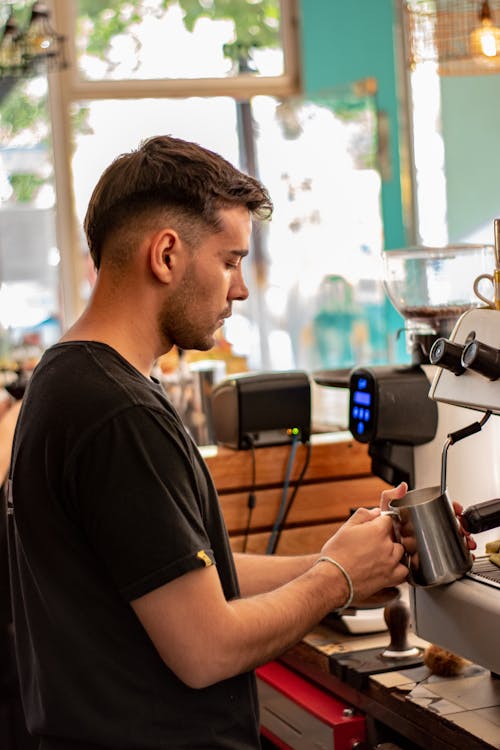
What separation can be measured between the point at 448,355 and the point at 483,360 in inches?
3.3

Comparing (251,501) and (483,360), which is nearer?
(483,360)

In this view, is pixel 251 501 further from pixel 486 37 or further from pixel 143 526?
pixel 486 37

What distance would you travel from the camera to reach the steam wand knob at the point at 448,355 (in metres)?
1.58

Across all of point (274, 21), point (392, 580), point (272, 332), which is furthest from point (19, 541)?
point (274, 21)

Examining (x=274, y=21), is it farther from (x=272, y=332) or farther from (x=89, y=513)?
(x=89, y=513)

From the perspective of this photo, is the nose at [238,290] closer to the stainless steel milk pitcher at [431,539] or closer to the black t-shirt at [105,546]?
the black t-shirt at [105,546]

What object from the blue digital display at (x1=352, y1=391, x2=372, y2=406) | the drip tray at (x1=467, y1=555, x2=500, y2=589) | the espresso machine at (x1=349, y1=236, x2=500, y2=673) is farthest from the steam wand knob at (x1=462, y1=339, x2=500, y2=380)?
the blue digital display at (x1=352, y1=391, x2=372, y2=406)

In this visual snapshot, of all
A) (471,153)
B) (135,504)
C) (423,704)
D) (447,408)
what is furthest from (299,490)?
(471,153)

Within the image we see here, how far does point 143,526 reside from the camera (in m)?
1.31

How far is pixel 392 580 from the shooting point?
5.05 ft

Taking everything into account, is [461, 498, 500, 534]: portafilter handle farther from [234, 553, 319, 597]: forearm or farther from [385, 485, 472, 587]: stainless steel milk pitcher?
[234, 553, 319, 597]: forearm

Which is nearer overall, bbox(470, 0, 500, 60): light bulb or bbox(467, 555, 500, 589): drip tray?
bbox(467, 555, 500, 589): drip tray

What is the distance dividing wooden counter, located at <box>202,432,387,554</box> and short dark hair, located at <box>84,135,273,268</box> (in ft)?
3.76

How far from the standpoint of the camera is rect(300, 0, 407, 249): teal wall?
5.51 meters
